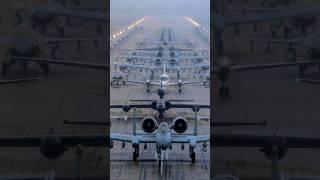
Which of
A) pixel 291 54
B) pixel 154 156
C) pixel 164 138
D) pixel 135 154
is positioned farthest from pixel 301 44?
pixel 135 154

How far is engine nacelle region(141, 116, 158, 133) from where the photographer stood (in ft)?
25.9

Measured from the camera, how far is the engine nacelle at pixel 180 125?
7.72 meters

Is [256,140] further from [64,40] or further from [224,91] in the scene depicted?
[64,40]

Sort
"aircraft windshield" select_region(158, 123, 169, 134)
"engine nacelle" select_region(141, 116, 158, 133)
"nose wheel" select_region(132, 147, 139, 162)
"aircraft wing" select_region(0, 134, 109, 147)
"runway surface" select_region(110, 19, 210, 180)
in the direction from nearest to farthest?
"aircraft wing" select_region(0, 134, 109, 147), "runway surface" select_region(110, 19, 210, 180), "nose wheel" select_region(132, 147, 139, 162), "aircraft windshield" select_region(158, 123, 169, 134), "engine nacelle" select_region(141, 116, 158, 133)

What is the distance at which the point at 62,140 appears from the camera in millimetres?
3848

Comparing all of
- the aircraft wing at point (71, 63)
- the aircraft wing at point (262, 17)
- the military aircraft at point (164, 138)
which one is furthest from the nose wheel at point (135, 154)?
the aircraft wing at point (262, 17)

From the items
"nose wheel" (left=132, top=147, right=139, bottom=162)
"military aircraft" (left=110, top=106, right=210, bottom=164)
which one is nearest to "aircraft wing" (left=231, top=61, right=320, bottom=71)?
"military aircraft" (left=110, top=106, right=210, bottom=164)

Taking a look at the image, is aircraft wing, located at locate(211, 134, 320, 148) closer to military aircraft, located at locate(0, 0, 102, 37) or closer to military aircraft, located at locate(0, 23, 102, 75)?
military aircraft, located at locate(0, 23, 102, 75)

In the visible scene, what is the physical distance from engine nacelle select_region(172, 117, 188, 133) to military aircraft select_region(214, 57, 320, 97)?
12.5 feet

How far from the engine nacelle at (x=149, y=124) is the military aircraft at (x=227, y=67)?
416cm

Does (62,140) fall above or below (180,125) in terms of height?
above

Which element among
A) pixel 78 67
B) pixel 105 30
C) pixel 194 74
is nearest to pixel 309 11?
pixel 105 30

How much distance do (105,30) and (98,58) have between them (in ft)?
0.71

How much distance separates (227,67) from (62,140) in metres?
1.36
